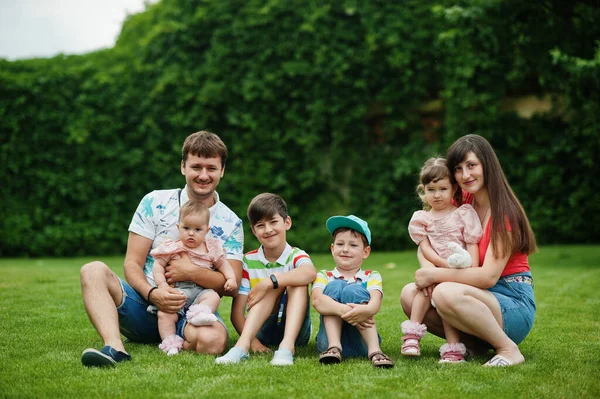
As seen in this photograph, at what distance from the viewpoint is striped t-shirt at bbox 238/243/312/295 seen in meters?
4.09

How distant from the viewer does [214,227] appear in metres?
4.27

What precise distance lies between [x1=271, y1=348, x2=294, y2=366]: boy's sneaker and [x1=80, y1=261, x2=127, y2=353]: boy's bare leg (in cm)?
89

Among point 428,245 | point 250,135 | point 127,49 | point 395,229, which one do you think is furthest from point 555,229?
point 127,49

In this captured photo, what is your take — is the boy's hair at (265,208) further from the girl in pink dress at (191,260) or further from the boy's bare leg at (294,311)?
the boy's bare leg at (294,311)

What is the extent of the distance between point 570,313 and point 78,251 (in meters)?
8.83

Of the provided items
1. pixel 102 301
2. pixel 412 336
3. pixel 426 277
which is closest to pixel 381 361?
pixel 412 336

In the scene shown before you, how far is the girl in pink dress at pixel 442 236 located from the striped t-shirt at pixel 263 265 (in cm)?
78

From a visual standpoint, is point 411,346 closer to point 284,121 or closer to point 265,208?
point 265,208

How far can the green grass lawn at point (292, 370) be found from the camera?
3020 mm

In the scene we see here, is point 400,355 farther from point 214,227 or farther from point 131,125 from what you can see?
point 131,125

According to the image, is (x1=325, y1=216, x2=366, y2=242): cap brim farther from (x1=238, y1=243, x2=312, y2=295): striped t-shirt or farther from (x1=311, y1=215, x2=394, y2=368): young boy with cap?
(x1=238, y1=243, x2=312, y2=295): striped t-shirt

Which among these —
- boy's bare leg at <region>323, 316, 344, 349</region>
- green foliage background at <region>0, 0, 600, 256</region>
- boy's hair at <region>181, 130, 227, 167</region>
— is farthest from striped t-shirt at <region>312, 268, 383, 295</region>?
green foliage background at <region>0, 0, 600, 256</region>

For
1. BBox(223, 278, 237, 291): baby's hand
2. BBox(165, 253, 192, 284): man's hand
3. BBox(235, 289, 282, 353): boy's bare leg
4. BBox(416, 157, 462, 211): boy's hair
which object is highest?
BBox(416, 157, 462, 211): boy's hair

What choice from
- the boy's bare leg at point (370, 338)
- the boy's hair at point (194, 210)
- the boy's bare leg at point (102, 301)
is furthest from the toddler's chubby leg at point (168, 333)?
the boy's bare leg at point (370, 338)
